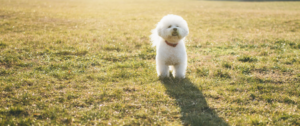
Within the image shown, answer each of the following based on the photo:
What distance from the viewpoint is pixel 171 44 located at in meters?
5.83

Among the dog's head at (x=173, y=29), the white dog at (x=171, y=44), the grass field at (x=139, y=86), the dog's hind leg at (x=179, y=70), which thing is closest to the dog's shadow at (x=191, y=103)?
the grass field at (x=139, y=86)

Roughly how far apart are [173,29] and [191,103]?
1.86 meters

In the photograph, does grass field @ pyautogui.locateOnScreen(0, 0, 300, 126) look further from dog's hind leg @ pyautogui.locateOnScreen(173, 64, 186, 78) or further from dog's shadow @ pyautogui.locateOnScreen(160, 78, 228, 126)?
dog's hind leg @ pyautogui.locateOnScreen(173, 64, 186, 78)

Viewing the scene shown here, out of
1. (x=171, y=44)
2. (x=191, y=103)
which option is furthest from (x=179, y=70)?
(x=191, y=103)

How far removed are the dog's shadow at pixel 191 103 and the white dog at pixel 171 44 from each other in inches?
14.0

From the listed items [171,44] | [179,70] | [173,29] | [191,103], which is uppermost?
[173,29]

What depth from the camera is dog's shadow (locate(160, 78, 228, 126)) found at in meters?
4.16

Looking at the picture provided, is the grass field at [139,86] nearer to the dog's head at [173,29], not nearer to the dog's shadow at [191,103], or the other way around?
the dog's shadow at [191,103]

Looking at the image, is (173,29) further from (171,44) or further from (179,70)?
(179,70)

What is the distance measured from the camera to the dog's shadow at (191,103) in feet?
13.6

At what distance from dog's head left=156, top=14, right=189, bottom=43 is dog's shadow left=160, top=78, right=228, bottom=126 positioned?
47.8 inches

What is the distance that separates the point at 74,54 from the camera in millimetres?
8438

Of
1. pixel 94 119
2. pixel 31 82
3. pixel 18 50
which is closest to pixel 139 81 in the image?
pixel 94 119

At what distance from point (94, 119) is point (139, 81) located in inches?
81.9
